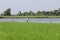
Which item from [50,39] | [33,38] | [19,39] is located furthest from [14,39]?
[50,39]

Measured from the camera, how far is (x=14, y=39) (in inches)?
535

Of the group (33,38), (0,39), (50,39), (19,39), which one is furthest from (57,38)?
(0,39)

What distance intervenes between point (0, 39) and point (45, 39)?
2.95 metres

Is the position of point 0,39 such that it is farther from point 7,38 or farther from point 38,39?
point 38,39

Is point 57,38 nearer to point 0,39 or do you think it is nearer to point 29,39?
point 29,39

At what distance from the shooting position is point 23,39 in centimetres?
1365

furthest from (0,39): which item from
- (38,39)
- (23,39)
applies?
(38,39)

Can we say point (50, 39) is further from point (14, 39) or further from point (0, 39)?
point (0, 39)

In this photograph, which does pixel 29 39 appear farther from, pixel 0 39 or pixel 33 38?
pixel 0 39

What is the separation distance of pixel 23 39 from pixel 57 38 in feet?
7.61

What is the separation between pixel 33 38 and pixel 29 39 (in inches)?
15.8

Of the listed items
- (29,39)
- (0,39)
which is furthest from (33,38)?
(0,39)

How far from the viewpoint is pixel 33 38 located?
14.0m

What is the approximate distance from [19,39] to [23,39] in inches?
10.4
